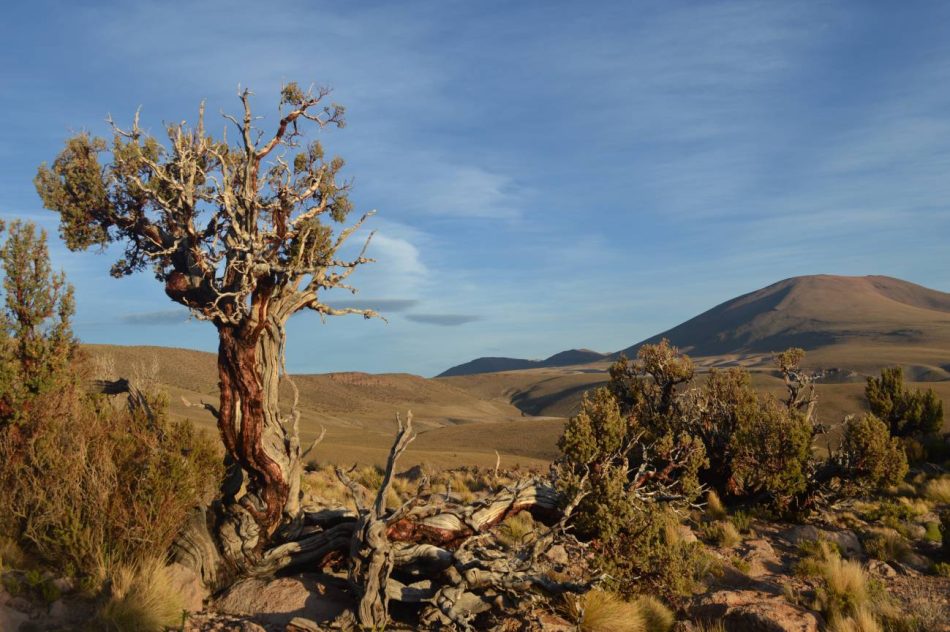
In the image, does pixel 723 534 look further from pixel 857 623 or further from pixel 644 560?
pixel 857 623

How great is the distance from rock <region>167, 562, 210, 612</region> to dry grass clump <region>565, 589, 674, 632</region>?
14.3ft

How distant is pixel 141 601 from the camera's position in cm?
694

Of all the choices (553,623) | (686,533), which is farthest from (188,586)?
(686,533)

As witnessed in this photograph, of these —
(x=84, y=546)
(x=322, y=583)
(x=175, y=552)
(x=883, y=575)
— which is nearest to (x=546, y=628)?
(x=322, y=583)

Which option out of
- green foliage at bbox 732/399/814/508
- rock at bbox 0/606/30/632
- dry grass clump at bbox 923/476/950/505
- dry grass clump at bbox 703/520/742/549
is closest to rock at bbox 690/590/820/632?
dry grass clump at bbox 703/520/742/549

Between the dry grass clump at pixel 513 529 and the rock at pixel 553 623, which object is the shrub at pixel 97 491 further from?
the dry grass clump at pixel 513 529

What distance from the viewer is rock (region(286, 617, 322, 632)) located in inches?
274

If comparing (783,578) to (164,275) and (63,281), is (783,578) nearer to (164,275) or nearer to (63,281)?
(164,275)

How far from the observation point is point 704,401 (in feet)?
59.9

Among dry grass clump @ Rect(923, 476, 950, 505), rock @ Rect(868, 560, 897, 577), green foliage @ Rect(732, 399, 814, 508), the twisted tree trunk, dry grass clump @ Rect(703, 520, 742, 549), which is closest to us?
the twisted tree trunk

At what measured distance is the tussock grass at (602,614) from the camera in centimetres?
775

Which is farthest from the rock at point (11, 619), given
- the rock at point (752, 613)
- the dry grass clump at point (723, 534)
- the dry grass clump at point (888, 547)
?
the dry grass clump at point (888, 547)

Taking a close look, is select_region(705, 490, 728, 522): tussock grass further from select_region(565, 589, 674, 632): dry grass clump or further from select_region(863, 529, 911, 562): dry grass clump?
select_region(565, 589, 674, 632): dry grass clump

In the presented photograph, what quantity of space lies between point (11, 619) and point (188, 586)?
1.75 meters
